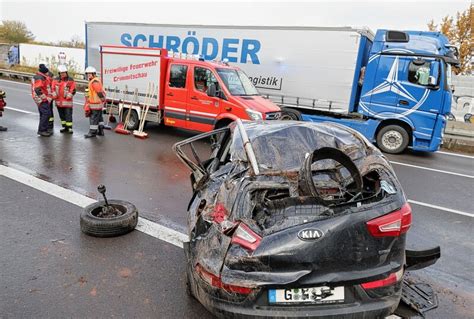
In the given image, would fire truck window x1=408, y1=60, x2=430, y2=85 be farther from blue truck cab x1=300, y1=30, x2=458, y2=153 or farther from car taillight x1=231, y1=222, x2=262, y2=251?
car taillight x1=231, y1=222, x2=262, y2=251

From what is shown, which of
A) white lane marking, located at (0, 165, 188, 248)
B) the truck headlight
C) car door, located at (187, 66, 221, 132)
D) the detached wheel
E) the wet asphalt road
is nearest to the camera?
the wet asphalt road

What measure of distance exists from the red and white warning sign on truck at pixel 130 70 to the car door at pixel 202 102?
116cm

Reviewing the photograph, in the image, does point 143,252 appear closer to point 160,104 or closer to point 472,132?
point 160,104

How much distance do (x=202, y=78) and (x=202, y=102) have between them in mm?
627

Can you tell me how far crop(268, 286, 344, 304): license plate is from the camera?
221cm

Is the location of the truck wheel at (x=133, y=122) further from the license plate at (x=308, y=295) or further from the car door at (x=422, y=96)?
the license plate at (x=308, y=295)

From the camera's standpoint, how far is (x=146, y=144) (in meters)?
9.26

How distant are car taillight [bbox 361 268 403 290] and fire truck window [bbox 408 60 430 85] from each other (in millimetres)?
8151

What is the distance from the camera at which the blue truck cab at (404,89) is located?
9180 mm

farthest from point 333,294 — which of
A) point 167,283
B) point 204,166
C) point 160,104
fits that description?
point 160,104

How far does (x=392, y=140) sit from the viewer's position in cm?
997

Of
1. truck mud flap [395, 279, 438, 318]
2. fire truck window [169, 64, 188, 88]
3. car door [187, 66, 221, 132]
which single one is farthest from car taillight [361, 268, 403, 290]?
fire truck window [169, 64, 188, 88]

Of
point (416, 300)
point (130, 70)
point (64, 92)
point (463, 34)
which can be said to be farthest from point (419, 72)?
point (463, 34)

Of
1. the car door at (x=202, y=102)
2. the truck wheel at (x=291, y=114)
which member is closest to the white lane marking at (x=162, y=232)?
the car door at (x=202, y=102)
